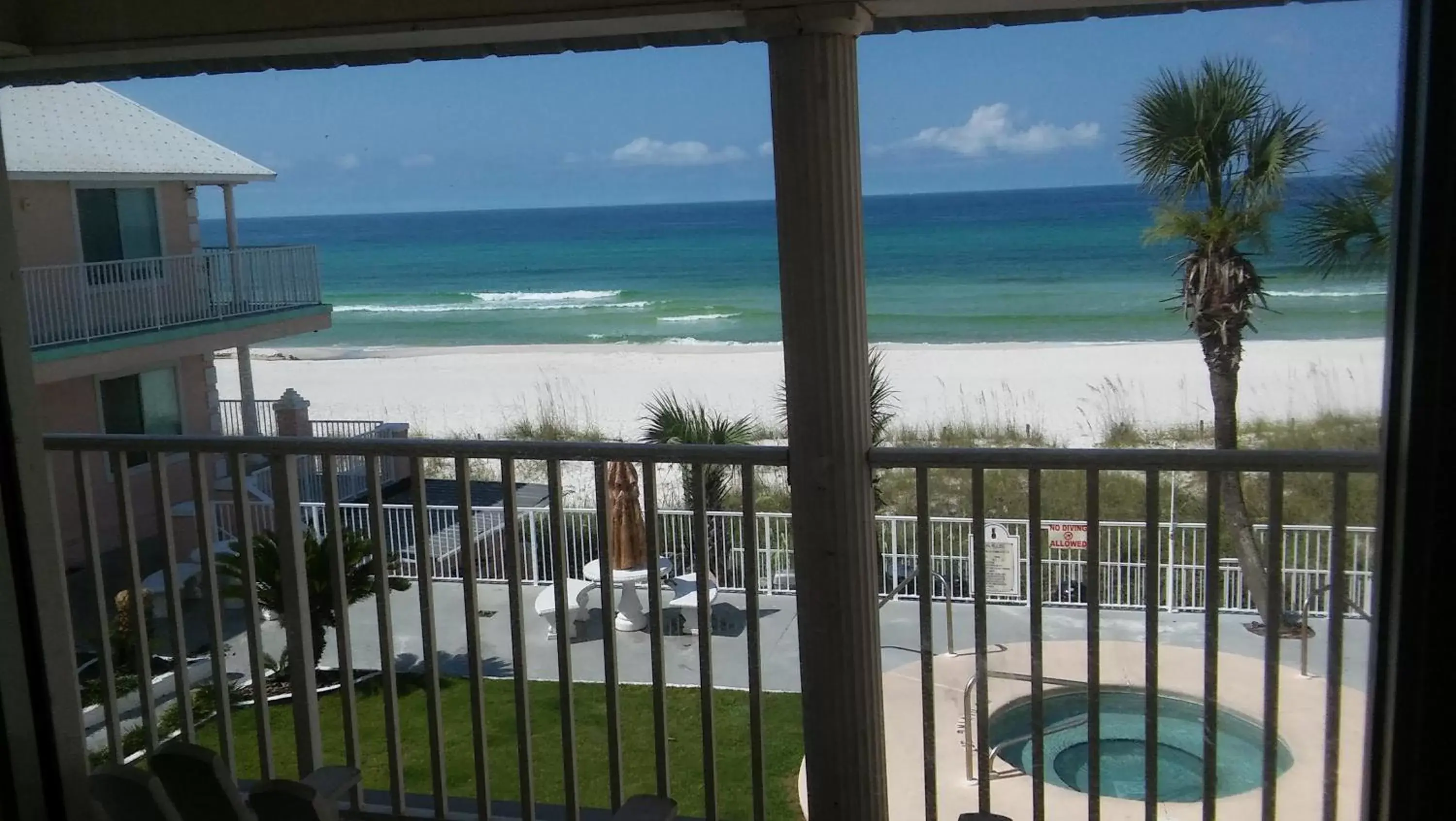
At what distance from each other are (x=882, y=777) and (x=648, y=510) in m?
0.71

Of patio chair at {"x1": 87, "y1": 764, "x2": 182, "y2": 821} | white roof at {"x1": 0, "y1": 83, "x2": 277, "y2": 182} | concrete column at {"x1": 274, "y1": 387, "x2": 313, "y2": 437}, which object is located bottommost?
patio chair at {"x1": 87, "y1": 764, "x2": 182, "y2": 821}

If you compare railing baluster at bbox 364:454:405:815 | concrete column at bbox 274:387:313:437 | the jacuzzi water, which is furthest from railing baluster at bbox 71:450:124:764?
the jacuzzi water

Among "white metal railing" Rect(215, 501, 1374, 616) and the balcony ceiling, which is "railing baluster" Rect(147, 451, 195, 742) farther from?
"white metal railing" Rect(215, 501, 1374, 616)

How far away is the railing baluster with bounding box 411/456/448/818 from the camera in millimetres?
2389

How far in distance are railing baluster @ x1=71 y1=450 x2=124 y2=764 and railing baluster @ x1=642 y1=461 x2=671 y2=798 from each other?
1.25m

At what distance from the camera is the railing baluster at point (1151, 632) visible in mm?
2010

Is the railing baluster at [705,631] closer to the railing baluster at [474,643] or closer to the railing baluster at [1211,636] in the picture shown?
the railing baluster at [474,643]

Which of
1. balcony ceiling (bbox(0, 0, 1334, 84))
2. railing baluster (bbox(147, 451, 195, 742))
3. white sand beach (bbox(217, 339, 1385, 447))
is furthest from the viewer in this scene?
white sand beach (bbox(217, 339, 1385, 447))

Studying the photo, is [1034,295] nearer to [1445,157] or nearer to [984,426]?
[984,426]

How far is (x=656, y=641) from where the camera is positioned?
7.71 ft

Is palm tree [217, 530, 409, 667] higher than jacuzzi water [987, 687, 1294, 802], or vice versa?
palm tree [217, 530, 409, 667]

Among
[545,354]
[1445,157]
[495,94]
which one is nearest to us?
[1445,157]

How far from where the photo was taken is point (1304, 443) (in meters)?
3.04

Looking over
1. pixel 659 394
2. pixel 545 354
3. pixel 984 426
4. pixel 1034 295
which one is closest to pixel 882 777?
pixel 984 426
